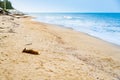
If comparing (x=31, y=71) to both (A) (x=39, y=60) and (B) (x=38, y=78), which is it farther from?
(A) (x=39, y=60)

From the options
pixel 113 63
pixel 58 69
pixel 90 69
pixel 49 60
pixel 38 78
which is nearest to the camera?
pixel 38 78

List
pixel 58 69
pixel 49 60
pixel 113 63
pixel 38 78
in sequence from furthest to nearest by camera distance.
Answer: pixel 113 63 → pixel 49 60 → pixel 58 69 → pixel 38 78

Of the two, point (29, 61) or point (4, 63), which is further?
point (29, 61)

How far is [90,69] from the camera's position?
6.96 meters

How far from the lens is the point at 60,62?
737 centimetres

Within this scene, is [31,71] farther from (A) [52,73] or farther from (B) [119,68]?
(B) [119,68]

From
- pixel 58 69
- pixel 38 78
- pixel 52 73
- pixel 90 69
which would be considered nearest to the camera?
pixel 38 78

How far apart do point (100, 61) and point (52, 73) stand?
3055 mm

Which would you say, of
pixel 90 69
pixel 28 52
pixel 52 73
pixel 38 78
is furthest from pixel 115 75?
pixel 28 52

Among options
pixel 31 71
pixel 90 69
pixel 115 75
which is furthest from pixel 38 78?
pixel 115 75

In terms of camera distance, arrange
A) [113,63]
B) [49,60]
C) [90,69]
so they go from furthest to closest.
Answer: [113,63]
[49,60]
[90,69]

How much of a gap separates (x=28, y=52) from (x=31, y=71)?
93.8 inches

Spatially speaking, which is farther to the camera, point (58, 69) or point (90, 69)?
point (90, 69)

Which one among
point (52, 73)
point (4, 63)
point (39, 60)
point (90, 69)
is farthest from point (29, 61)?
point (90, 69)
